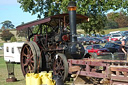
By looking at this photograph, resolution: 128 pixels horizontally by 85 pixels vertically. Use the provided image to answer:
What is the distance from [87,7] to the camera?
671 inches

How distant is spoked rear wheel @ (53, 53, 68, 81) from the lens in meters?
8.14

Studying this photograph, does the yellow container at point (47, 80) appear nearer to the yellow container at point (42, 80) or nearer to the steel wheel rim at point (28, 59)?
the yellow container at point (42, 80)

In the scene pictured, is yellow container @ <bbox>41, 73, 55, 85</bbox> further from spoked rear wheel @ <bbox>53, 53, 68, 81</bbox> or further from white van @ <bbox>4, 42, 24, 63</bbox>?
white van @ <bbox>4, 42, 24, 63</bbox>

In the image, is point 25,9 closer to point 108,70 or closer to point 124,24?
point 108,70

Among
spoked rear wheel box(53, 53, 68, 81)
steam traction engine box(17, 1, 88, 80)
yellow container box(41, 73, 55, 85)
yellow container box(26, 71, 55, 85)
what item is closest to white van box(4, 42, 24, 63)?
steam traction engine box(17, 1, 88, 80)

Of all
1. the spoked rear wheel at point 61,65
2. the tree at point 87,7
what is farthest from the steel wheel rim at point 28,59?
the tree at point 87,7

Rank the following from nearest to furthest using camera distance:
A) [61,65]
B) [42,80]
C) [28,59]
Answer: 1. [42,80]
2. [61,65]
3. [28,59]

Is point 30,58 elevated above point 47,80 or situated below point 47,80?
above

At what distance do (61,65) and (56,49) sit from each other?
93 centimetres

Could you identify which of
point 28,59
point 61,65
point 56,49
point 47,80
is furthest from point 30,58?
point 47,80

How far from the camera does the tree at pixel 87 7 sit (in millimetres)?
17062

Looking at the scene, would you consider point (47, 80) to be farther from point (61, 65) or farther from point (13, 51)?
point (13, 51)

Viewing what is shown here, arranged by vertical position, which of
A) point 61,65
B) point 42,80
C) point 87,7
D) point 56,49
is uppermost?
point 87,7

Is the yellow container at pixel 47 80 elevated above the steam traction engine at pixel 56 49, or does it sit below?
below
